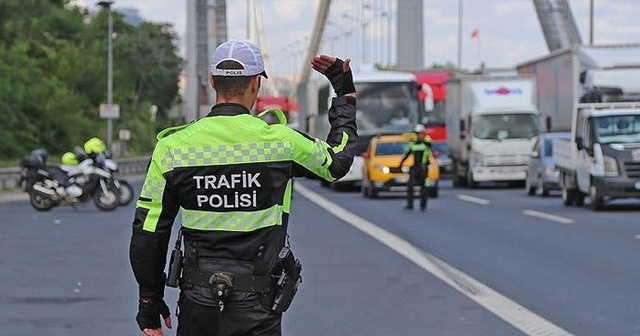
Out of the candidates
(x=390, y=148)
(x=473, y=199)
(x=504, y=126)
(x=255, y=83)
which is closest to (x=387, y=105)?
(x=504, y=126)

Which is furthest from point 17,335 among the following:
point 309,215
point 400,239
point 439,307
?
point 309,215

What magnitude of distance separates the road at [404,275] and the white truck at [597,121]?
2.99ft

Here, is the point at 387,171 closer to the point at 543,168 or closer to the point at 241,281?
the point at 543,168

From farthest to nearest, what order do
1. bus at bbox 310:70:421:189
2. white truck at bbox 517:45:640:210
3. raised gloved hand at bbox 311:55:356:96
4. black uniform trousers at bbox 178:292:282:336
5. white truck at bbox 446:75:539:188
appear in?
bus at bbox 310:70:421:189 → white truck at bbox 446:75:539:188 → white truck at bbox 517:45:640:210 → raised gloved hand at bbox 311:55:356:96 → black uniform trousers at bbox 178:292:282:336

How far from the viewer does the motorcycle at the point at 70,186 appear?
3008 centimetres

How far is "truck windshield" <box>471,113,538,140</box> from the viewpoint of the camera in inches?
1754

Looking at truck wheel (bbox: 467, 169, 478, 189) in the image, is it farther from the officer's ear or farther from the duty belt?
the duty belt

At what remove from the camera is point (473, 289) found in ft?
46.5

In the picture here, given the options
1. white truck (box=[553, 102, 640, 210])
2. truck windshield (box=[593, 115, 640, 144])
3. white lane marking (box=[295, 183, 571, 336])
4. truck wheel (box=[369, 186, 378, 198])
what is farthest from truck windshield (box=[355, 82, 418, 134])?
white lane marking (box=[295, 183, 571, 336])

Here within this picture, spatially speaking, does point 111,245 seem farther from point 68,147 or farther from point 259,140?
point 68,147

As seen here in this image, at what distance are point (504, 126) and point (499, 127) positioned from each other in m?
0.15

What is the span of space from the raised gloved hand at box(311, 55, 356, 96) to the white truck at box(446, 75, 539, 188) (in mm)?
38599

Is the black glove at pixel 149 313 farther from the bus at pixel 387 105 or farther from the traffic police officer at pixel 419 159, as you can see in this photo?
the bus at pixel 387 105

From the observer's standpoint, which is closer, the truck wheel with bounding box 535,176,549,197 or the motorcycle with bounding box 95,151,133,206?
the motorcycle with bounding box 95,151,133,206
